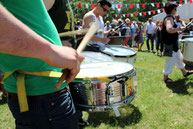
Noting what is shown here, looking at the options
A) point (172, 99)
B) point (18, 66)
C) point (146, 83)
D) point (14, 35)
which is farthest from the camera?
point (146, 83)

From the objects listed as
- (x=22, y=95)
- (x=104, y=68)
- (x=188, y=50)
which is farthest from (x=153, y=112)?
(x=188, y=50)

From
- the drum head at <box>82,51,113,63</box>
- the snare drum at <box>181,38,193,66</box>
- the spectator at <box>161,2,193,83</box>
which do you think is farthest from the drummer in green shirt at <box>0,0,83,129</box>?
the snare drum at <box>181,38,193,66</box>

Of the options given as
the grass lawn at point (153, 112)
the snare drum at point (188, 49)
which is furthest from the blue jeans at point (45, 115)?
the snare drum at point (188, 49)

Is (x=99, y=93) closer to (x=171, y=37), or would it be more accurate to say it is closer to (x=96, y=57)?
(x=96, y=57)

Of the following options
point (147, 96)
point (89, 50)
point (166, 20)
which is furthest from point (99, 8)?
point (147, 96)

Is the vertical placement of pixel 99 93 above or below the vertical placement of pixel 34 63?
below

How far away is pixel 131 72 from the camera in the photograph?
6.67ft

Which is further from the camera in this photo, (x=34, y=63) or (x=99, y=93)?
(x=99, y=93)

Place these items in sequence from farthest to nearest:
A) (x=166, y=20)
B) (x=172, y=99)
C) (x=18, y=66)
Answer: (x=166, y=20) → (x=172, y=99) → (x=18, y=66)

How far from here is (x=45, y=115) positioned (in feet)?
2.91

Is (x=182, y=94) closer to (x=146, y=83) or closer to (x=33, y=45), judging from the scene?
(x=146, y=83)

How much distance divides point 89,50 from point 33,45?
8.44ft

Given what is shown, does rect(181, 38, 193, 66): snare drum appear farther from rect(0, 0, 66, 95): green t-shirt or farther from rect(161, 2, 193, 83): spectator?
rect(0, 0, 66, 95): green t-shirt

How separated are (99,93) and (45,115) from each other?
103cm
